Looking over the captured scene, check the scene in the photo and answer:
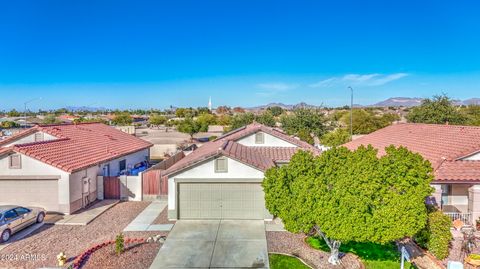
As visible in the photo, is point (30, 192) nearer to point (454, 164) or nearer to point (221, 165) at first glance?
point (221, 165)

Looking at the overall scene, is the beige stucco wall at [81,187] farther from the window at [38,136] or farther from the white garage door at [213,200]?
the window at [38,136]

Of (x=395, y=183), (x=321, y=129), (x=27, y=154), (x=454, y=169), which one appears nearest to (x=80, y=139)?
(x=27, y=154)

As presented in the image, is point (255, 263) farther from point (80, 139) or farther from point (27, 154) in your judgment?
point (80, 139)

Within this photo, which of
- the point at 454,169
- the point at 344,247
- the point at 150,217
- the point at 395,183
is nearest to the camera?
the point at 395,183

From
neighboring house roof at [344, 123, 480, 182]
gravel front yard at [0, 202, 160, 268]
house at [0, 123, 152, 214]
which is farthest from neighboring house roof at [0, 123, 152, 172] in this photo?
neighboring house roof at [344, 123, 480, 182]

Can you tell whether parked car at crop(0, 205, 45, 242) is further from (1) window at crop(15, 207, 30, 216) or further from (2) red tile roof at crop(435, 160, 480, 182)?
(2) red tile roof at crop(435, 160, 480, 182)

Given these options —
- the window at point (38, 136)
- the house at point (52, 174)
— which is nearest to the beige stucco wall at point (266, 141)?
the house at point (52, 174)
